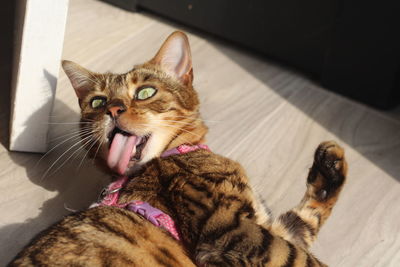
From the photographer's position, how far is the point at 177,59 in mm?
1744

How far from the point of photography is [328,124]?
232 centimetres

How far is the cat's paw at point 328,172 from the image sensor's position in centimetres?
162

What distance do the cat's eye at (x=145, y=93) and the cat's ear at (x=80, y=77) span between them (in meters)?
0.19

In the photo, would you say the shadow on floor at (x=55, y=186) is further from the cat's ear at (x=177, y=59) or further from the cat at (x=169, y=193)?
the cat's ear at (x=177, y=59)

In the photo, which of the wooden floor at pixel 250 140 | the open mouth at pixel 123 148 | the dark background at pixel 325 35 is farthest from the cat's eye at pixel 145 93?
the dark background at pixel 325 35

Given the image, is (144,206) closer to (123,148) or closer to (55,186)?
(123,148)

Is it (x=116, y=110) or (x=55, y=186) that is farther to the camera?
(x=55, y=186)

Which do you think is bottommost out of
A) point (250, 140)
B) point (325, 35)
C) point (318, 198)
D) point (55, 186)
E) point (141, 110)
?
point (55, 186)

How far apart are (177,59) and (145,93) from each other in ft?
0.55

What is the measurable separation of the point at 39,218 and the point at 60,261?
1.75 ft

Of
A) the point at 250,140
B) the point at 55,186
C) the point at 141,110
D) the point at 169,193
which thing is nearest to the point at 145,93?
the point at 141,110

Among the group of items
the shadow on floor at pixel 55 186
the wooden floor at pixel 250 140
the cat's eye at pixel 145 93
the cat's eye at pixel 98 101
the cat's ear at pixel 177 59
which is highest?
the cat's ear at pixel 177 59

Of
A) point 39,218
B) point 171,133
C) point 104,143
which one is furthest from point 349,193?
point 39,218

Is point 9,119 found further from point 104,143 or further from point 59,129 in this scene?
point 104,143
